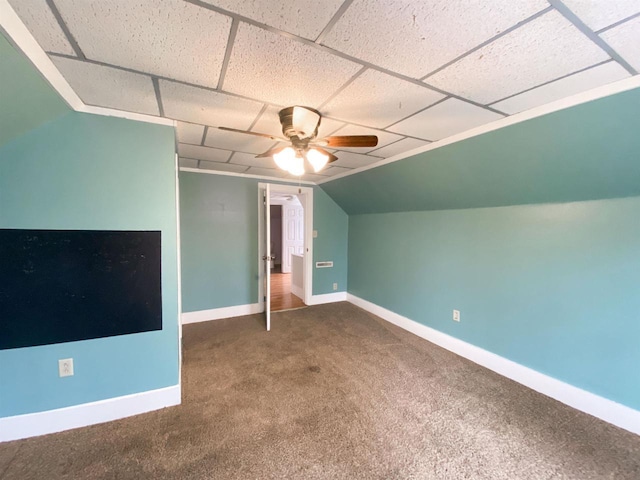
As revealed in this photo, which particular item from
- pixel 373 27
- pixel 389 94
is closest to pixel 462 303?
pixel 389 94

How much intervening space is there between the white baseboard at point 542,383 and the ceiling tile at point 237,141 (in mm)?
2882

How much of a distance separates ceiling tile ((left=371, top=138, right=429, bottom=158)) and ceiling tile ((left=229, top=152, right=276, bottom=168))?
128cm

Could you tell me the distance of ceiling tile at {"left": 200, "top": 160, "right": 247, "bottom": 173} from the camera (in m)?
3.25

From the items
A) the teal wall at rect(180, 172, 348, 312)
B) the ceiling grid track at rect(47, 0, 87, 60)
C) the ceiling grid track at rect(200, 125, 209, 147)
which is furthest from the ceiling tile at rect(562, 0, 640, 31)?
the teal wall at rect(180, 172, 348, 312)

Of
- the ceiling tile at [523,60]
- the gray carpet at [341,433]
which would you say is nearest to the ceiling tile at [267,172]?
the gray carpet at [341,433]

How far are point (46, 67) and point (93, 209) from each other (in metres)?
0.86

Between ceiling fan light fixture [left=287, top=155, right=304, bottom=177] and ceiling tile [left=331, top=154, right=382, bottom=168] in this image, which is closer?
ceiling fan light fixture [left=287, top=155, right=304, bottom=177]

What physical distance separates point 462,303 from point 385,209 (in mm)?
1627

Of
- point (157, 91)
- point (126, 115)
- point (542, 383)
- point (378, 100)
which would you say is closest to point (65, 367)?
point (126, 115)

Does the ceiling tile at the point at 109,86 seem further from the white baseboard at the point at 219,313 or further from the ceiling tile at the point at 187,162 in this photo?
the white baseboard at the point at 219,313

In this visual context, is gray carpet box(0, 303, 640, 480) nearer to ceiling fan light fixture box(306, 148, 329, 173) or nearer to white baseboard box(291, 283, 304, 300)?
ceiling fan light fixture box(306, 148, 329, 173)

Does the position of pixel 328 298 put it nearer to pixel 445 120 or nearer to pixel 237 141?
pixel 237 141

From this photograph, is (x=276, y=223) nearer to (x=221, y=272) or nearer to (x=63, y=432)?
(x=221, y=272)

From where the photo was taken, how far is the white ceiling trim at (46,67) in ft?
3.20
